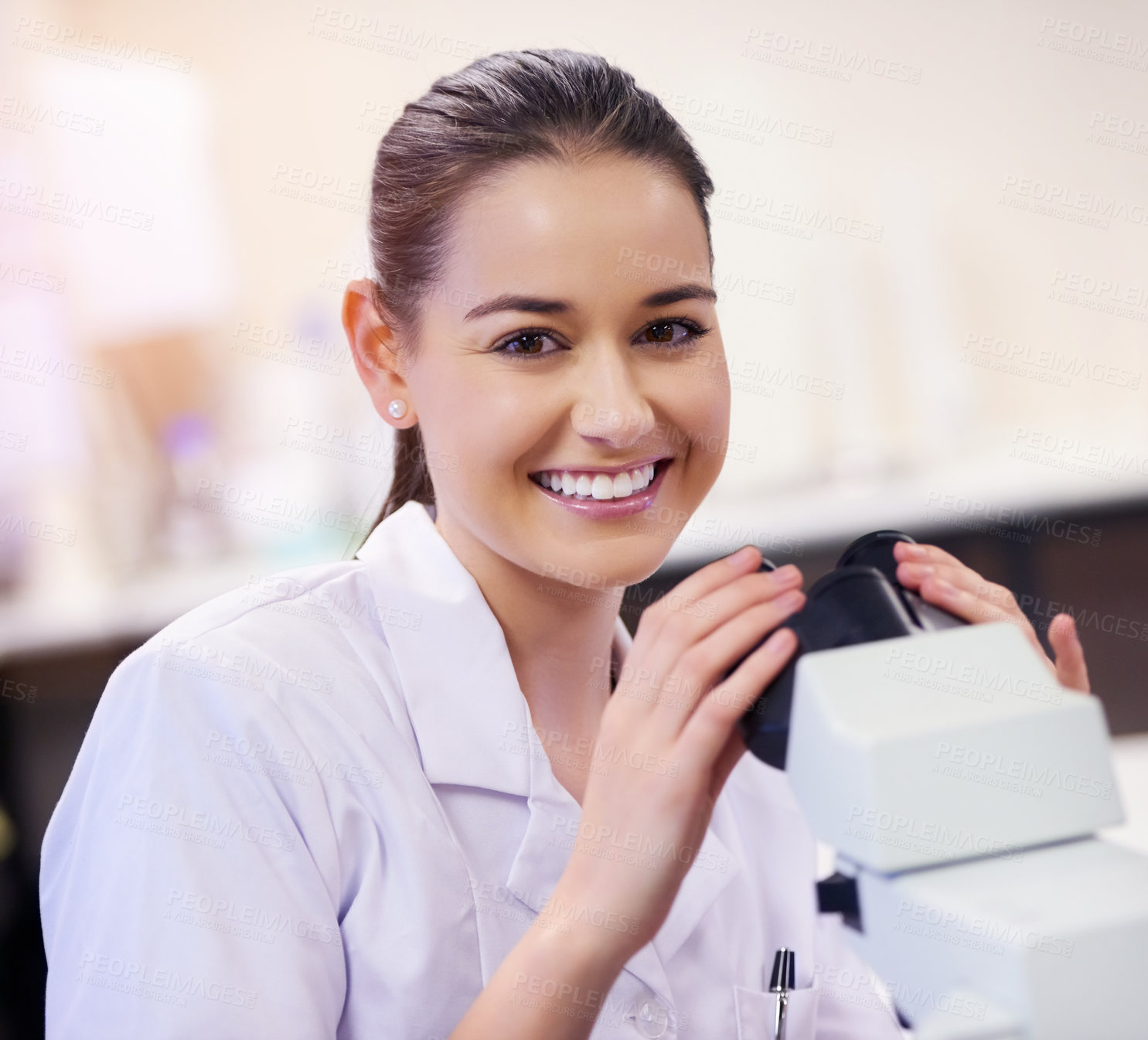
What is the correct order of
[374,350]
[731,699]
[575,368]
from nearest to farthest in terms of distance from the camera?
1. [731,699]
2. [575,368]
3. [374,350]

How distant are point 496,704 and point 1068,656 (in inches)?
18.4

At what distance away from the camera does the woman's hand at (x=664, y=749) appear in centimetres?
68

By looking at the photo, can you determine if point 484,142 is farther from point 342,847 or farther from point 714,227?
point 714,227

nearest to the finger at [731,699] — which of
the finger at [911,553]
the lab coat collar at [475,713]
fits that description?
the finger at [911,553]

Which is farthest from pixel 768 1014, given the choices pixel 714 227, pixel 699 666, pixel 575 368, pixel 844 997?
pixel 714 227

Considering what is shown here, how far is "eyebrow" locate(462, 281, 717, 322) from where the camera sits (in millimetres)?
863

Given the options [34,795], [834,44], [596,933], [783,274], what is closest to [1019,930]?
[596,933]

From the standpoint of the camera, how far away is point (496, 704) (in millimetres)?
963

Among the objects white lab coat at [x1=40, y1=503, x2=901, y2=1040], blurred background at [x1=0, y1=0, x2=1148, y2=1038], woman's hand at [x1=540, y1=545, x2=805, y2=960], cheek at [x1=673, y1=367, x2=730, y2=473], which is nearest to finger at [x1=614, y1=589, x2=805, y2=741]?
woman's hand at [x1=540, y1=545, x2=805, y2=960]

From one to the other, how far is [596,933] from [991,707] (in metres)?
0.31

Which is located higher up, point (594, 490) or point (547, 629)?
point (594, 490)

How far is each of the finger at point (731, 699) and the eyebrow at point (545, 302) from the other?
0.32m

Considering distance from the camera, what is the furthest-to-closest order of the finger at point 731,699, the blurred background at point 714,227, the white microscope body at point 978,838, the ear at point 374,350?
1. the blurred background at point 714,227
2. the ear at point 374,350
3. the finger at point 731,699
4. the white microscope body at point 978,838

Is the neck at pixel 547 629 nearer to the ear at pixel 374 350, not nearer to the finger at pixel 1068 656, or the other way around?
the ear at pixel 374 350
